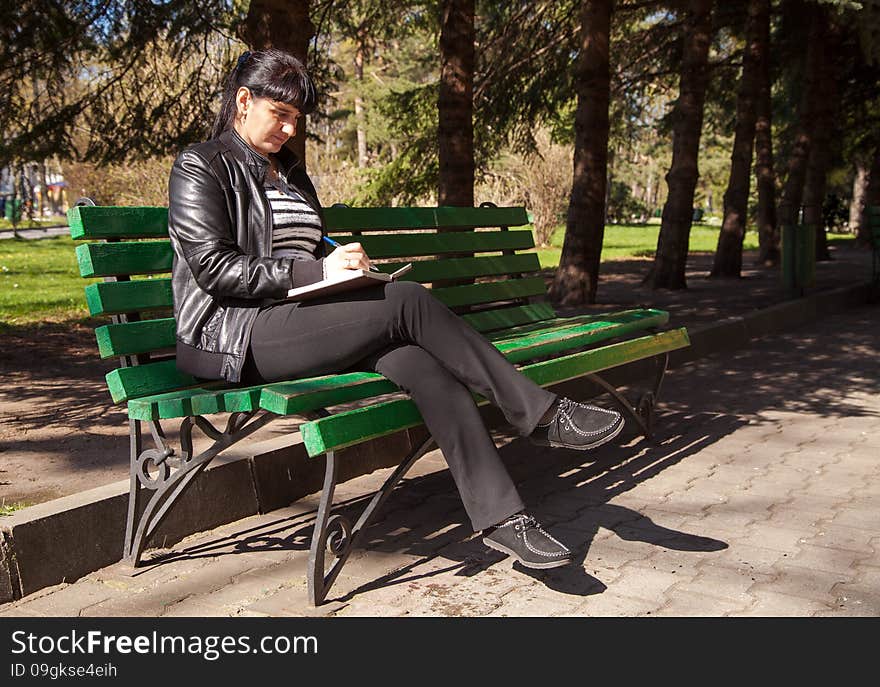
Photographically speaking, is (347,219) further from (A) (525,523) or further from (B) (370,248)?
(A) (525,523)

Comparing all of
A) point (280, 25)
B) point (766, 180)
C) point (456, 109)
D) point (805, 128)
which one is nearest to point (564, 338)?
point (280, 25)

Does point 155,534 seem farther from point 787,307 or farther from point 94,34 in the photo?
point 787,307

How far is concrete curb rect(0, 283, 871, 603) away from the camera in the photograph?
11.3 feet

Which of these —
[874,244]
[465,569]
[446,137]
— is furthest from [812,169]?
[465,569]

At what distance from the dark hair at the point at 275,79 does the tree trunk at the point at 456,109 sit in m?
5.17

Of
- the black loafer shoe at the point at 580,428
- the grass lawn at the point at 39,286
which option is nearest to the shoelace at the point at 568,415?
the black loafer shoe at the point at 580,428

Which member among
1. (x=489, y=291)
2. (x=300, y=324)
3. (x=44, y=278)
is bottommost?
(x=44, y=278)

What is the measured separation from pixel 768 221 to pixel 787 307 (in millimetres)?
8979

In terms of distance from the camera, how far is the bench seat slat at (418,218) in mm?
4852

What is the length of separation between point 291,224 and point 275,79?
21.0 inches

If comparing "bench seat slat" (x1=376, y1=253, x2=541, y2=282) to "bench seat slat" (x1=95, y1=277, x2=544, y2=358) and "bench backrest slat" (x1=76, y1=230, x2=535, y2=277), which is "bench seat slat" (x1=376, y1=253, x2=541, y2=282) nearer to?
"bench backrest slat" (x1=76, y1=230, x2=535, y2=277)

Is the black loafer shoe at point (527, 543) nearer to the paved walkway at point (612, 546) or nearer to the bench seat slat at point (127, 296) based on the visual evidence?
the paved walkway at point (612, 546)

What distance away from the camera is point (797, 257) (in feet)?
38.4

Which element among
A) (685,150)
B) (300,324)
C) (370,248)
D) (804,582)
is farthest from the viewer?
(685,150)
